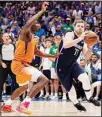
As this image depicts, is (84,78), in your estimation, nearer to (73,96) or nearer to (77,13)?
(73,96)

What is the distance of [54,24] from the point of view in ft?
50.7

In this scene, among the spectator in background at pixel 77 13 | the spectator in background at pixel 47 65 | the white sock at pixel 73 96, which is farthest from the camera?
the spectator in background at pixel 77 13

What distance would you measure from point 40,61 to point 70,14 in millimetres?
5646

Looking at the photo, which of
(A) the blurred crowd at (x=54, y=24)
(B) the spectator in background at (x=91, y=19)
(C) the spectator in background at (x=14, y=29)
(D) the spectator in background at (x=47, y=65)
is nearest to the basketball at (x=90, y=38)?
(A) the blurred crowd at (x=54, y=24)

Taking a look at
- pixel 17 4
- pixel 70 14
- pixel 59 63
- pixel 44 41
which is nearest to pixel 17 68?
pixel 59 63

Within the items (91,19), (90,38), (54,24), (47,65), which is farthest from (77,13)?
(90,38)

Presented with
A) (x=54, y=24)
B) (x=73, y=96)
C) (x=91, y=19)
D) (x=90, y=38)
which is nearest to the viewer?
(x=90, y=38)

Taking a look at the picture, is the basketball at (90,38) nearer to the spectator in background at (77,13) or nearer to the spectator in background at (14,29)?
the spectator in background at (14,29)

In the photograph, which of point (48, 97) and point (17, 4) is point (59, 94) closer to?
point (48, 97)

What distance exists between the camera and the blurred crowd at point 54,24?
11.8 meters

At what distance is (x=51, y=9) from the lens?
17641mm

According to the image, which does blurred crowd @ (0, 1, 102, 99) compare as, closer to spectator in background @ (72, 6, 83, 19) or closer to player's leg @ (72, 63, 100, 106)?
spectator in background @ (72, 6, 83, 19)

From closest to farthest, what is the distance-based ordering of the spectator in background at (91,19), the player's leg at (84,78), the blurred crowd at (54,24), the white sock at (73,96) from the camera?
the player's leg at (84,78) < the white sock at (73,96) < the blurred crowd at (54,24) < the spectator in background at (91,19)

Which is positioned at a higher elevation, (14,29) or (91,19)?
(91,19)
